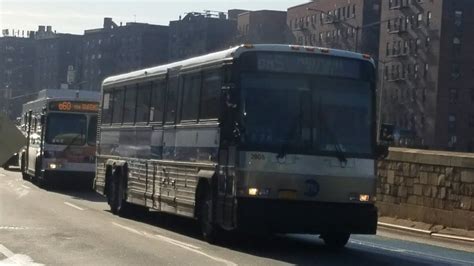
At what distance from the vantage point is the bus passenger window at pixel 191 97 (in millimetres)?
18906

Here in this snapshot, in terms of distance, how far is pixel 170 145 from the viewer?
66.6ft

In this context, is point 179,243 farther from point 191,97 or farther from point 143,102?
point 143,102

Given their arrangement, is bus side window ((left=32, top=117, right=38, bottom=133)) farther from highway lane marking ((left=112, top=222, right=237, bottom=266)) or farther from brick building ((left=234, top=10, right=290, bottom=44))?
brick building ((left=234, top=10, right=290, bottom=44))

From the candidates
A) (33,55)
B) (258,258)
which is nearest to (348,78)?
(258,258)

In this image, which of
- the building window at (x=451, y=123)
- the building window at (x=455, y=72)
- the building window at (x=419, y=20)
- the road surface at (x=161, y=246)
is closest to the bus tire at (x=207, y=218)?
the road surface at (x=161, y=246)

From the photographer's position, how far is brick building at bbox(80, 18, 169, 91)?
11544 cm

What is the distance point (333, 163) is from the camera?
16.7 m

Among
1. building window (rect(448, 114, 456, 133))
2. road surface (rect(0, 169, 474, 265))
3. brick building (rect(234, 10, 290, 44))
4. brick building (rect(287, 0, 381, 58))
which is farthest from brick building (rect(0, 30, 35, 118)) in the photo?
road surface (rect(0, 169, 474, 265))

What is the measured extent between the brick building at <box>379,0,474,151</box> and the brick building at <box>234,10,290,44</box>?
16621 millimetres

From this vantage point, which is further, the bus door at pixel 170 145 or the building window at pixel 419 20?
the building window at pixel 419 20

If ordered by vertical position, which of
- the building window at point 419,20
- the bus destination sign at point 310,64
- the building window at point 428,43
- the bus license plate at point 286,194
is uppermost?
the building window at point 419,20

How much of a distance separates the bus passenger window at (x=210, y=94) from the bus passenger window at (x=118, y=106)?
673cm

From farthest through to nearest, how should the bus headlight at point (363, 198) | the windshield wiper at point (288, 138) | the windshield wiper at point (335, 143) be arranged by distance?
the bus headlight at point (363, 198), the windshield wiper at point (335, 143), the windshield wiper at point (288, 138)

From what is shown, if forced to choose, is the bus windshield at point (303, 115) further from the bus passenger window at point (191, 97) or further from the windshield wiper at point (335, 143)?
the bus passenger window at point (191, 97)
